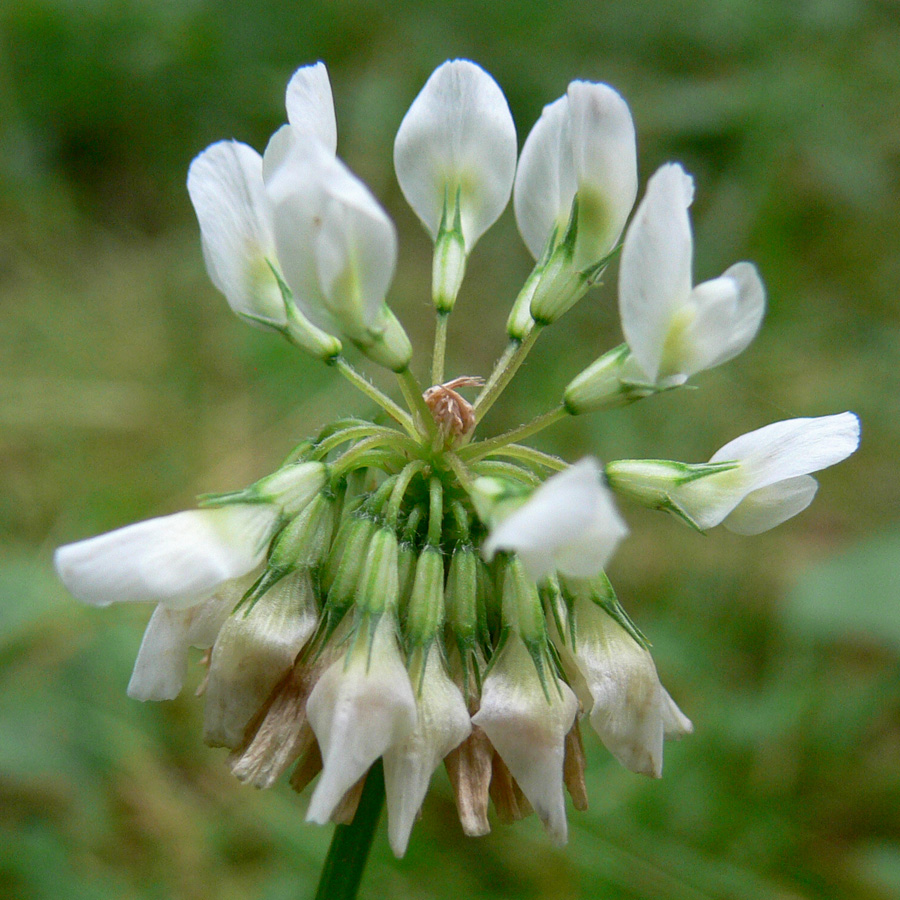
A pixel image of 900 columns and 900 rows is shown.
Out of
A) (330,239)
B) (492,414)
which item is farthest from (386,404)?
(492,414)

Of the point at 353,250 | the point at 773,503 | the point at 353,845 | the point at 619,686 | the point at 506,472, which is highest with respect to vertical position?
the point at 353,250

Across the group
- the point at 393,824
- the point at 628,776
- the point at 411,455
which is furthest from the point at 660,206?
the point at 628,776

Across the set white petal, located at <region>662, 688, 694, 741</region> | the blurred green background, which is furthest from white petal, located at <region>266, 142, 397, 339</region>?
the blurred green background

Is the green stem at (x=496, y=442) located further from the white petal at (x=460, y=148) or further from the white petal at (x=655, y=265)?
the white petal at (x=460, y=148)

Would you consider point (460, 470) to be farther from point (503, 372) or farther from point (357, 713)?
point (357, 713)

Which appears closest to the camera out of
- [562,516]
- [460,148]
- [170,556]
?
[562,516]

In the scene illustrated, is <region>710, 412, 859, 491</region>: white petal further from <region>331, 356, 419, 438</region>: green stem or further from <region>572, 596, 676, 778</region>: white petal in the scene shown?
<region>331, 356, 419, 438</region>: green stem
